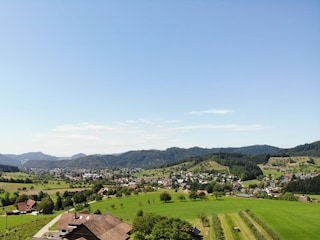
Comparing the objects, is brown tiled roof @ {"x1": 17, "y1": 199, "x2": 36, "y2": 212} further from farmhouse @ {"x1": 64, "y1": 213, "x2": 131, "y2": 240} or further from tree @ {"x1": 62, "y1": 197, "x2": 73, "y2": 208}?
farmhouse @ {"x1": 64, "y1": 213, "x2": 131, "y2": 240}

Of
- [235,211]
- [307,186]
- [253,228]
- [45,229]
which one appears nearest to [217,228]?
[253,228]

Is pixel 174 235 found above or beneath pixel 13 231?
above

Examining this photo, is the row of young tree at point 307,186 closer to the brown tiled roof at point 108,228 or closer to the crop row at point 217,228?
the crop row at point 217,228

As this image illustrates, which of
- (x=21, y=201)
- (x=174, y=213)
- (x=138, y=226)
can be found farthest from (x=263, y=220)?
(x=21, y=201)

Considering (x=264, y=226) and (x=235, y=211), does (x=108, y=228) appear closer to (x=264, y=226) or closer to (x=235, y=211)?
(x=264, y=226)

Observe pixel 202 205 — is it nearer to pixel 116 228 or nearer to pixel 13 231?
pixel 116 228

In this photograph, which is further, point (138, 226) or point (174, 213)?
point (174, 213)

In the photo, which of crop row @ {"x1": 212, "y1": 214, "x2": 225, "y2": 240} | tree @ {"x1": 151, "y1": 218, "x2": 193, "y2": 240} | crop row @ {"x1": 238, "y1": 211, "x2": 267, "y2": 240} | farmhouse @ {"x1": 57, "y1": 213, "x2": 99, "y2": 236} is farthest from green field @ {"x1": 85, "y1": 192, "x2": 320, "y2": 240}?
farmhouse @ {"x1": 57, "y1": 213, "x2": 99, "y2": 236}

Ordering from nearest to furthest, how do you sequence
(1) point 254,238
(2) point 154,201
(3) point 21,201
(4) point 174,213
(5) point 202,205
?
1. (1) point 254,238
2. (4) point 174,213
3. (5) point 202,205
4. (2) point 154,201
5. (3) point 21,201
